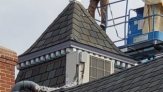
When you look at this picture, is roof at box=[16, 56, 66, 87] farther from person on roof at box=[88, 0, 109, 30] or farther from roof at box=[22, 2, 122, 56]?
person on roof at box=[88, 0, 109, 30]

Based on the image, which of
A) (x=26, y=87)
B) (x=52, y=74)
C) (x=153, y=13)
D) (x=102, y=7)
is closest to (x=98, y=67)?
(x=52, y=74)

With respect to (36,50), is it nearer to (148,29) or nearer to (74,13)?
(74,13)

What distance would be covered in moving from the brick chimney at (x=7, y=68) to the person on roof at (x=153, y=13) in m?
14.6

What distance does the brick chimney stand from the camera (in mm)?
13609

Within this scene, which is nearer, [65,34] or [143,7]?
[65,34]

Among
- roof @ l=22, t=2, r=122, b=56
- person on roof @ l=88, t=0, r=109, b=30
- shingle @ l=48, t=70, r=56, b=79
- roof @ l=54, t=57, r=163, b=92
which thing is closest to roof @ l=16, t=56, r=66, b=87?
shingle @ l=48, t=70, r=56, b=79

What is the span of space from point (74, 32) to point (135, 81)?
846 cm

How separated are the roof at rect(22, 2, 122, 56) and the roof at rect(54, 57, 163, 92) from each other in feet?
21.1

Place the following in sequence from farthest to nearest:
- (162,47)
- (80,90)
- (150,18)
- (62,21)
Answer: (150,18), (162,47), (62,21), (80,90)

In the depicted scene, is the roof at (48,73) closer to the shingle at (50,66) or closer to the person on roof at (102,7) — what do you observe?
the shingle at (50,66)

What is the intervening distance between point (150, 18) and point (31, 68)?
6.89m

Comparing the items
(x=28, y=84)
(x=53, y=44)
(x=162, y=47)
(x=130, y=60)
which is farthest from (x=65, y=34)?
(x=28, y=84)

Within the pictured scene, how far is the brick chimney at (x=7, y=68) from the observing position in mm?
13609

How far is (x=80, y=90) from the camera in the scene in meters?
15.6
